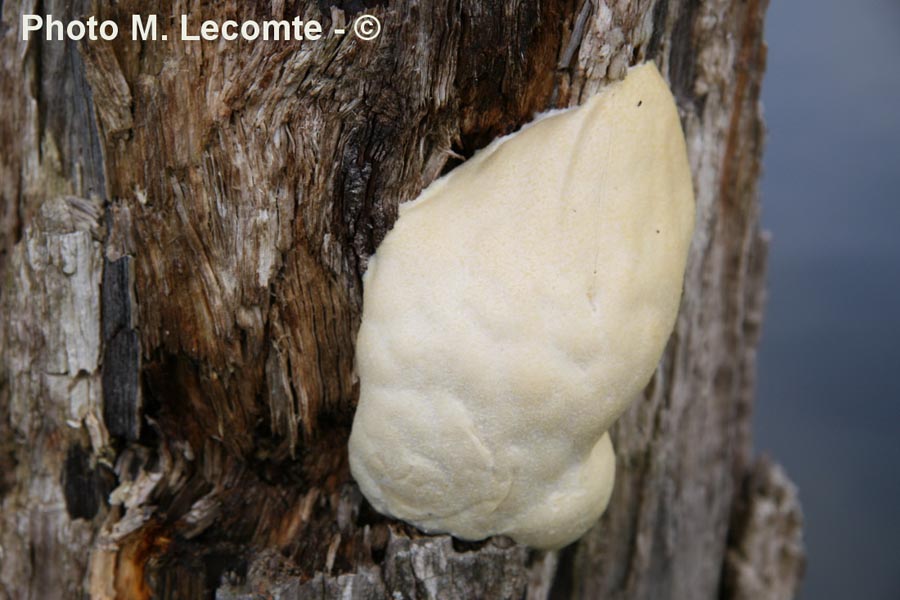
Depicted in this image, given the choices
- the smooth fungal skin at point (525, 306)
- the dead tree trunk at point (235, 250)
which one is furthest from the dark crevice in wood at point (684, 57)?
the smooth fungal skin at point (525, 306)

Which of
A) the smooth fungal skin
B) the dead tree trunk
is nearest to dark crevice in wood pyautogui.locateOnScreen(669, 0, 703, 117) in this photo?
the dead tree trunk

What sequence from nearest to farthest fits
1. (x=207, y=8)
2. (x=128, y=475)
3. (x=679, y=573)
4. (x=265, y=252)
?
(x=207, y=8)
(x=265, y=252)
(x=128, y=475)
(x=679, y=573)

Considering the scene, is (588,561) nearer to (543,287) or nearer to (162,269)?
(543,287)

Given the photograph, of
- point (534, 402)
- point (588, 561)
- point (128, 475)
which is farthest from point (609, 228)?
point (128, 475)

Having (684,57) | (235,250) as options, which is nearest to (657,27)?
(684,57)

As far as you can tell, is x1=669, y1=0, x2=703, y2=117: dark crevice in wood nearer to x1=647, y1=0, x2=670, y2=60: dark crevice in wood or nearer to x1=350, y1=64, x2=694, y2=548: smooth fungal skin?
x1=647, y1=0, x2=670, y2=60: dark crevice in wood
